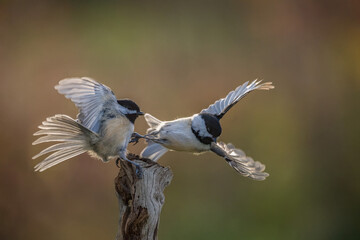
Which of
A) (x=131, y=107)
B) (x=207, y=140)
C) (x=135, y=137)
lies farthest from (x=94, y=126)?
(x=207, y=140)

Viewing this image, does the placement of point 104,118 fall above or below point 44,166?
above

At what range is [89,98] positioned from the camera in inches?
106

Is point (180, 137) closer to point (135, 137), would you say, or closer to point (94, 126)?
point (135, 137)

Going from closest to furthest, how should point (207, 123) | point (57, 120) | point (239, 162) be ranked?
point (57, 120), point (207, 123), point (239, 162)

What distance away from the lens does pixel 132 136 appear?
3072 millimetres

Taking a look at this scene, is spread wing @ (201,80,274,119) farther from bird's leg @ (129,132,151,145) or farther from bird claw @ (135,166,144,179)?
bird claw @ (135,166,144,179)

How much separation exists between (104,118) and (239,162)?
1.15 m

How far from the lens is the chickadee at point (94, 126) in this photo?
2645 mm

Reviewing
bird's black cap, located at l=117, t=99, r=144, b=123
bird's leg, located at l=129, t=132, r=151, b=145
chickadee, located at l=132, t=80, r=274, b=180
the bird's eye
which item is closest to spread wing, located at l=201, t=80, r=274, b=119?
chickadee, located at l=132, t=80, r=274, b=180

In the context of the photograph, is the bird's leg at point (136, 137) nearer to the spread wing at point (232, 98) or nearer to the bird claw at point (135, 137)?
the bird claw at point (135, 137)

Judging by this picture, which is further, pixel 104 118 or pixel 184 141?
pixel 184 141

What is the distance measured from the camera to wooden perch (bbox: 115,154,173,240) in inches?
103

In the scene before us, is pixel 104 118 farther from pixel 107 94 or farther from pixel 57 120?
pixel 57 120

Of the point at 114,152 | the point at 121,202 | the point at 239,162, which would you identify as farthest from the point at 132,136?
the point at 239,162
